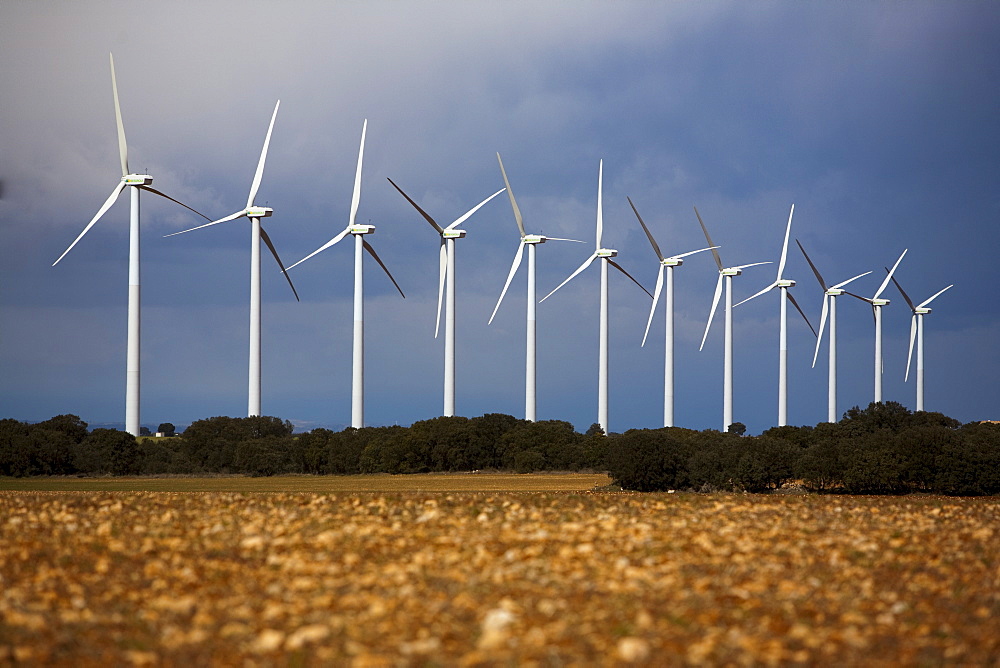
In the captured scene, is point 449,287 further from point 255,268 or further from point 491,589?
point 491,589

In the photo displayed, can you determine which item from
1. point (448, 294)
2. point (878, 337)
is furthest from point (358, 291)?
point (878, 337)

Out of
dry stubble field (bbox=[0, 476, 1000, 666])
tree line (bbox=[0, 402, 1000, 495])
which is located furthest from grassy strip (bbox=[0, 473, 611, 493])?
dry stubble field (bbox=[0, 476, 1000, 666])

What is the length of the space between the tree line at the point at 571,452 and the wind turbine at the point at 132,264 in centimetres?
239

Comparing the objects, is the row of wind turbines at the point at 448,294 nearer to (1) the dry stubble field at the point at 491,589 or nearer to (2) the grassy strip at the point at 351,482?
(2) the grassy strip at the point at 351,482

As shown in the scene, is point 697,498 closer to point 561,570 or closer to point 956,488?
point 561,570

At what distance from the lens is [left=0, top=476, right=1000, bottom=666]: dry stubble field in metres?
11.9

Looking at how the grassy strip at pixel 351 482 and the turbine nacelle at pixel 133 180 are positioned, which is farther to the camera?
the turbine nacelle at pixel 133 180

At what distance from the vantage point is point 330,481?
2840 inches

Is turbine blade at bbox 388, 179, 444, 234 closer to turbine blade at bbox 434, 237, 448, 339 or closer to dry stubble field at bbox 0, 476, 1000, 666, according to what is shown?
turbine blade at bbox 434, 237, 448, 339

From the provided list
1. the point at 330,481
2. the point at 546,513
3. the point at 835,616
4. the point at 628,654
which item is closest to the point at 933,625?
the point at 835,616

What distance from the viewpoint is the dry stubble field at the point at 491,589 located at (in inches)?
470

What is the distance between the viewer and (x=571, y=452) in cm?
8719

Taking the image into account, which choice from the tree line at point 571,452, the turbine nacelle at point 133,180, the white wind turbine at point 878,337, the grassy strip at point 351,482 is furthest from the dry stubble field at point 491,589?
the white wind turbine at point 878,337

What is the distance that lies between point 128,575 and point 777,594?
29.9 feet
